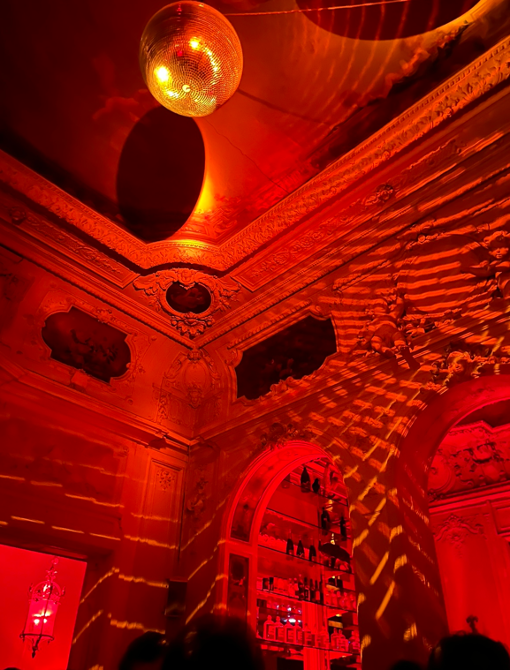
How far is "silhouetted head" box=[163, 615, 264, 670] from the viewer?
112 centimetres

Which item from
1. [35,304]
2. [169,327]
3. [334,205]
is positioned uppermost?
[334,205]

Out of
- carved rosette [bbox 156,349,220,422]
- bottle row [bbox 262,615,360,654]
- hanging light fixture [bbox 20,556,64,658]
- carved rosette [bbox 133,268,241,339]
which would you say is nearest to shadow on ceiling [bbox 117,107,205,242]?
carved rosette [bbox 133,268,241,339]

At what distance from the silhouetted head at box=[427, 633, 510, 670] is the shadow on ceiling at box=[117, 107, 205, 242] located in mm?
6132

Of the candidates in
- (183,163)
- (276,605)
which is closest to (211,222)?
(183,163)

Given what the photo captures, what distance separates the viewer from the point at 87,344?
745 centimetres

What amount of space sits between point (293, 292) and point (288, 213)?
117 centimetres

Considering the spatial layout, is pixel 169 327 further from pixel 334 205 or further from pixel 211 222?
pixel 334 205

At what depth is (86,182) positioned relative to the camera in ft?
22.6

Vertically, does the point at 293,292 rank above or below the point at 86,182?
below

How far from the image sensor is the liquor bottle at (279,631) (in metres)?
7.05

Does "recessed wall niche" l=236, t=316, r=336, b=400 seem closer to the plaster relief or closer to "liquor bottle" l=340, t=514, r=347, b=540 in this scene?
"liquor bottle" l=340, t=514, r=347, b=540

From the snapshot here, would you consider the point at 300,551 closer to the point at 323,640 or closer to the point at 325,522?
the point at 325,522

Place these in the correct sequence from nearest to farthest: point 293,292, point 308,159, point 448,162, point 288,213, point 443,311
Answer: point 443,311 < point 448,162 < point 308,159 < point 288,213 < point 293,292

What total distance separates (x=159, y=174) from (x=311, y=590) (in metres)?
6.86
